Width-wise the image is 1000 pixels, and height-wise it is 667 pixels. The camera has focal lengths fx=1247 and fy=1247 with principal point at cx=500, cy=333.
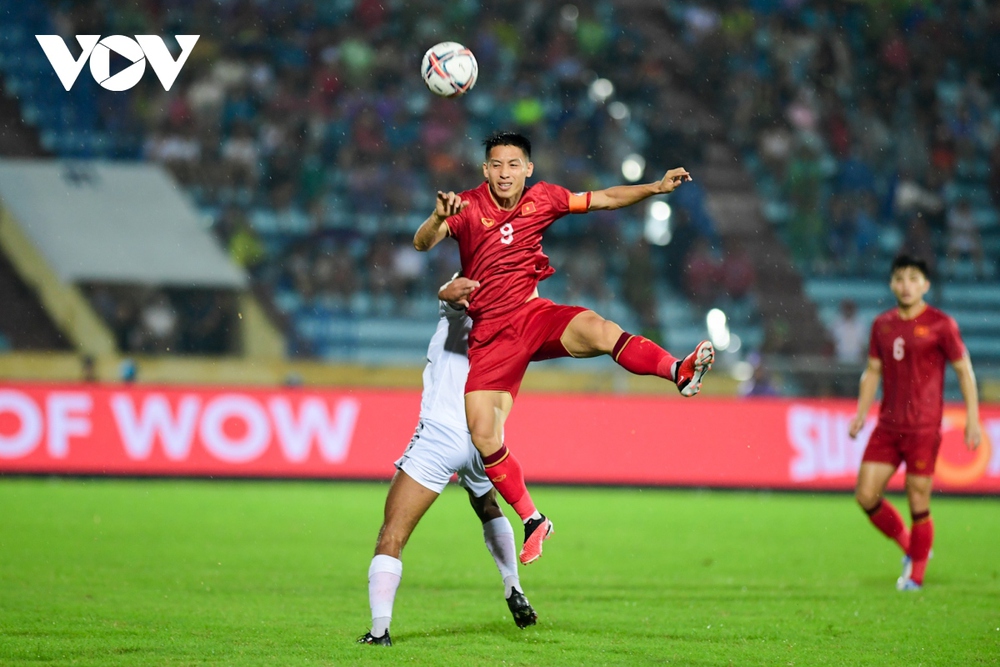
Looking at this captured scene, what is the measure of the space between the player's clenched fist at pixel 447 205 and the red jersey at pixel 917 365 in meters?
4.28

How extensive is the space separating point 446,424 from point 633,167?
51.0 ft

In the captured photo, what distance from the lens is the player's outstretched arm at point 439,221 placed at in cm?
586

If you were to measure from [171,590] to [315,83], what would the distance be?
1489cm

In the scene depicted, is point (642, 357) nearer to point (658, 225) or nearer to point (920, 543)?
point (920, 543)

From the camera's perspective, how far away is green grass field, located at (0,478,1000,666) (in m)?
5.90

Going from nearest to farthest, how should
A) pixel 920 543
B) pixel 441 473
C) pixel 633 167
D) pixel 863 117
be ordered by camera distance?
pixel 441 473 → pixel 920 543 → pixel 633 167 → pixel 863 117

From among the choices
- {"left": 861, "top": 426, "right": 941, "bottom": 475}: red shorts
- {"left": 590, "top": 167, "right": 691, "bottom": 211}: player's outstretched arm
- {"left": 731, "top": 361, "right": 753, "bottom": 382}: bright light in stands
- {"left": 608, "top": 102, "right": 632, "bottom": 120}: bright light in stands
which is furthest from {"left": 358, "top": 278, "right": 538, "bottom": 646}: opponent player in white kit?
{"left": 608, "top": 102, "right": 632, "bottom": 120}: bright light in stands

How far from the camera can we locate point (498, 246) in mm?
6445

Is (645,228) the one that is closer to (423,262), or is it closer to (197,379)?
(423,262)

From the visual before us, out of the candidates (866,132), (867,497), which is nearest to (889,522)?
(867,497)

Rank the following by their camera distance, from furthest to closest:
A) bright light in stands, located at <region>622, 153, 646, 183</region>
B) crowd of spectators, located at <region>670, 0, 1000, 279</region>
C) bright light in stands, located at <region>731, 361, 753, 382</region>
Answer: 1. crowd of spectators, located at <region>670, 0, 1000, 279</region>
2. bright light in stands, located at <region>622, 153, 646, 183</region>
3. bright light in stands, located at <region>731, 361, 753, 382</region>

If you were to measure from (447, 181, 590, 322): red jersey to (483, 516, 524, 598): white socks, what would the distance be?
1165mm

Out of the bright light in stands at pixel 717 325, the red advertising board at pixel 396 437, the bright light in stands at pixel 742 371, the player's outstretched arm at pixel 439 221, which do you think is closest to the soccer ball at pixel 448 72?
the player's outstretched arm at pixel 439 221

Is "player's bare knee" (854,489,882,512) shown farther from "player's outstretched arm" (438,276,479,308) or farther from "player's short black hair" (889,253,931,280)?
"player's outstretched arm" (438,276,479,308)
